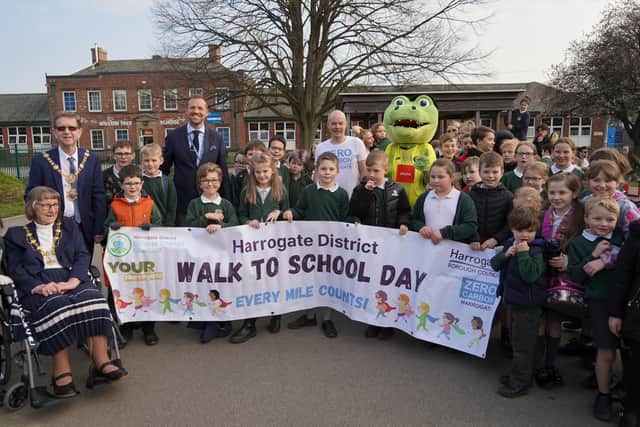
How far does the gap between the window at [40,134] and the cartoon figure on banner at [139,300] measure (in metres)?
55.2

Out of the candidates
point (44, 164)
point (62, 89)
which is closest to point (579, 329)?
point (44, 164)

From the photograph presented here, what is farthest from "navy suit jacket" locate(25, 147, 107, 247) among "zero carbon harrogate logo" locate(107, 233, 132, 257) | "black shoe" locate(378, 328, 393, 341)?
"black shoe" locate(378, 328, 393, 341)

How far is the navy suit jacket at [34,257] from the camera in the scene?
364 cm

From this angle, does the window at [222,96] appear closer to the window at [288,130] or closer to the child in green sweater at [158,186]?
the child in green sweater at [158,186]

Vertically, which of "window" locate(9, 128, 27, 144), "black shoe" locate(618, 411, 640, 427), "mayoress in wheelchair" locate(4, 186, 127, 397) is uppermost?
"window" locate(9, 128, 27, 144)

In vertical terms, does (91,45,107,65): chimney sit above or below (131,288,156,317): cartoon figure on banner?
above

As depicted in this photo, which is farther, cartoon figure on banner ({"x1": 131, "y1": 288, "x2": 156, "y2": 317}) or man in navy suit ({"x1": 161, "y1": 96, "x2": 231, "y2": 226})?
man in navy suit ({"x1": 161, "y1": 96, "x2": 231, "y2": 226})

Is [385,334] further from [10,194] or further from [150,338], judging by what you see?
[10,194]

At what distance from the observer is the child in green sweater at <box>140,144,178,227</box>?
4879 millimetres

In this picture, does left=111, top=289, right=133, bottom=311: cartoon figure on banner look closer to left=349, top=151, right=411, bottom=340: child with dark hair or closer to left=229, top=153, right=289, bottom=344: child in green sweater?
left=229, top=153, right=289, bottom=344: child in green sweater

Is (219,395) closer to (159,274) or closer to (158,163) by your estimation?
(159,274)

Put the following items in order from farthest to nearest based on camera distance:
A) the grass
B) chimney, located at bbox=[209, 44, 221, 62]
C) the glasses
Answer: chimney, located at bbox=[209, 44, 221, 62]
the grass
the glasses

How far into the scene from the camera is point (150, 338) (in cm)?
459

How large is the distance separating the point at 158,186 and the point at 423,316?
2990 mm
